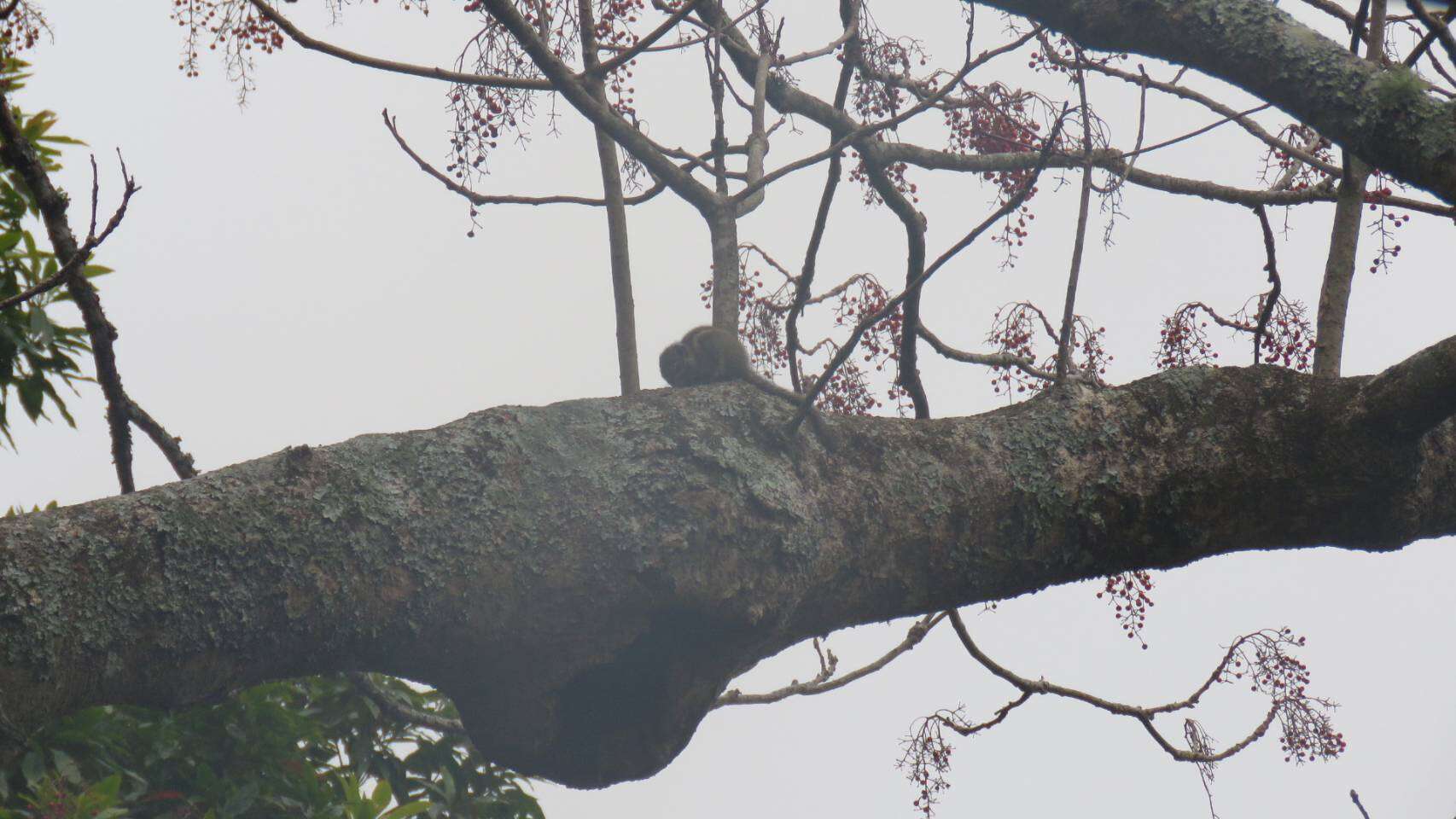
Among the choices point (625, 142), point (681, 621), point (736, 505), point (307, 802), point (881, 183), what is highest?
point (625, 142)

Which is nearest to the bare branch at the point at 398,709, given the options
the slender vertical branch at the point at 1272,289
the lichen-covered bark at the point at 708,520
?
the lichen-covered bark at the point at 708,520

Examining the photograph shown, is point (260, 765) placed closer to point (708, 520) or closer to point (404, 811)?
point (404, 811)

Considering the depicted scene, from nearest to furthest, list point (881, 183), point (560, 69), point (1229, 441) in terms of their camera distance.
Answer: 1. point (1229, 441)
2. point (881, 183)
3. point (560, 69)

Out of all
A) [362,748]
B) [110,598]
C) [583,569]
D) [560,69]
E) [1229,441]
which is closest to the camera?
[110,598]

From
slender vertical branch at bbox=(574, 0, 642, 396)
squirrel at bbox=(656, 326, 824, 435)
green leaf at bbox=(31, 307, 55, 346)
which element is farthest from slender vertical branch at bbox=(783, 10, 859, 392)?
green leaf at bbox=(31, 307, 55, 346)

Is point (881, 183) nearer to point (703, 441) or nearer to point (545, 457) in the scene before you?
point (703, 441)

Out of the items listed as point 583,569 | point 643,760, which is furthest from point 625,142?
point 643,760

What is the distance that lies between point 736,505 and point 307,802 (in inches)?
62.1

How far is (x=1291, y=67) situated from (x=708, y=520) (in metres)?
1.89

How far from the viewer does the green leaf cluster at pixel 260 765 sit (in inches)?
114

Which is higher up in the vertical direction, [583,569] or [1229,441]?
[1229,441]

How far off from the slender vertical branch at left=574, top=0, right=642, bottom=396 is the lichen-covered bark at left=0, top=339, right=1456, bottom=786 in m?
0.95

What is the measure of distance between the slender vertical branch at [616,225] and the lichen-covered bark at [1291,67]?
52.4 inches

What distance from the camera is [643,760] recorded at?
3.03 metres
